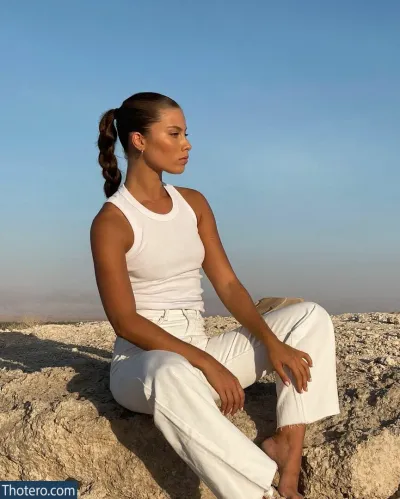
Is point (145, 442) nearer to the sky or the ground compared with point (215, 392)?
nearer to the ground

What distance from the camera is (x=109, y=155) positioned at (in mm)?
3590

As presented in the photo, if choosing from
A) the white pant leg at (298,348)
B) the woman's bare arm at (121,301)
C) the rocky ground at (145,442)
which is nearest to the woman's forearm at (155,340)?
the woman's bare arm at (121,301)

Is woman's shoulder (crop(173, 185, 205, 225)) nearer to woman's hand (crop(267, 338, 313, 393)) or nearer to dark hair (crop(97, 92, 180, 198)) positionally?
dark hair (crop(97, 92, 180, 198))

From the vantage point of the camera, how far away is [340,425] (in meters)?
3.42

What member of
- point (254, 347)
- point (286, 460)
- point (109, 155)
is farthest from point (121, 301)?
point (286, 460)

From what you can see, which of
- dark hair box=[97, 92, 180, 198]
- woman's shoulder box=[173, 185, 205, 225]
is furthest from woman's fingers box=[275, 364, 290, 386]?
dark hair box=[97, 92, 180, 198]

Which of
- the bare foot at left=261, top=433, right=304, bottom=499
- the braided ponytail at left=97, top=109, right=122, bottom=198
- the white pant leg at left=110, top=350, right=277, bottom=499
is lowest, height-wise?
the bare foot at left=261, top=433, right=304, bottom=499

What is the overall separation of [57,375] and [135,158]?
1.59m

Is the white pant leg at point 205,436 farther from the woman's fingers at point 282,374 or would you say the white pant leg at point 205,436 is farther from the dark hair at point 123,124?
the dark hair at point 123,124

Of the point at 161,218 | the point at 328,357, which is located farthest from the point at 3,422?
the point at 328,357

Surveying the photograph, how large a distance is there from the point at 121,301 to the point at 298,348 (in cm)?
91

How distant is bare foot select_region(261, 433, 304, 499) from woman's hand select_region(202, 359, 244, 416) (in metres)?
0.38

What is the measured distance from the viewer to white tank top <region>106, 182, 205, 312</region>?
10.7ft

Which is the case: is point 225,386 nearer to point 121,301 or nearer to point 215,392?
point 215,392
